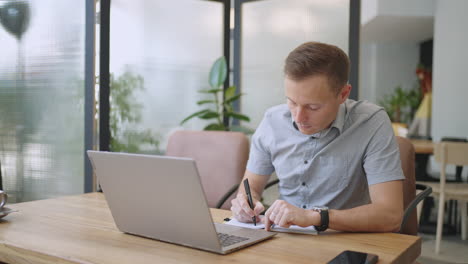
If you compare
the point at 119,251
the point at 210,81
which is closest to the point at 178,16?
the point at 210,81

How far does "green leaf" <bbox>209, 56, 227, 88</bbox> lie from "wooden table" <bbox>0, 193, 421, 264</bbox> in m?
2.25

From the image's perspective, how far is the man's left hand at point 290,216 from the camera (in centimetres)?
123

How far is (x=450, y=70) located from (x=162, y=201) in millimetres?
6834

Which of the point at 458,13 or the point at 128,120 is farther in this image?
the point at 458,13

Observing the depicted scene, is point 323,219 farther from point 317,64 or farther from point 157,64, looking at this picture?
point 157,64

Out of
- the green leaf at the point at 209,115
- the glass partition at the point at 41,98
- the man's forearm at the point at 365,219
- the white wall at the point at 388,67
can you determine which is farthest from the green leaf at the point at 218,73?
the white wall at the point at 388,67

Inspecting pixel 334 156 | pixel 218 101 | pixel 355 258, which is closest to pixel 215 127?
pixel 218 101

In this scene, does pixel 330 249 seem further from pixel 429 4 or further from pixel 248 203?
pixel 429 4

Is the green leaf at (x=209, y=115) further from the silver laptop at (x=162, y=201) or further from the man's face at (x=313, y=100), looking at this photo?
the silver laptop at (x=162, y=201)

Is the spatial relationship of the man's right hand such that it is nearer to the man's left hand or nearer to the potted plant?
the man's left hand

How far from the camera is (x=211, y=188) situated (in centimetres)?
235

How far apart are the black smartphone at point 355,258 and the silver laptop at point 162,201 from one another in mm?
235

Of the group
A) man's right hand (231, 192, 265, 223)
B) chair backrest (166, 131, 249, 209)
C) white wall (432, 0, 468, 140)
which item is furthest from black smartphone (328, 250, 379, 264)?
white wall (432, 0, 468, 140)

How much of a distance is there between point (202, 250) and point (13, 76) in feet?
7.38
